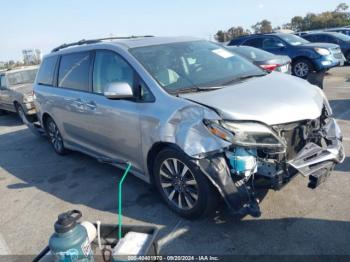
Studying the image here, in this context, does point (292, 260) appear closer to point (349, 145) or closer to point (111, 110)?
point (111, 110)

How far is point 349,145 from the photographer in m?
4.96

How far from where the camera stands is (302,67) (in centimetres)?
1152

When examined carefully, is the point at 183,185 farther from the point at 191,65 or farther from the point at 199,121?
the point at 191,65

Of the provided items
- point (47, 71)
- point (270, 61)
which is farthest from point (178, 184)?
point (270, 61)

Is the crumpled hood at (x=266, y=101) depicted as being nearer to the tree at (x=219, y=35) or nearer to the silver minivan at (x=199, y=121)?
the silver minivan at (x=199, y=121)

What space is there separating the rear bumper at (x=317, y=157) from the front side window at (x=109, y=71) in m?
1.89

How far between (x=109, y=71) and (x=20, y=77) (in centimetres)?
782

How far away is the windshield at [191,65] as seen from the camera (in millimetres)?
3635

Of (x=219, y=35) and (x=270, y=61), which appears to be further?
(x=219, y=35)

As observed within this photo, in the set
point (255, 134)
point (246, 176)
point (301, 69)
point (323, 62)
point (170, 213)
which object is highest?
point (255, 134)

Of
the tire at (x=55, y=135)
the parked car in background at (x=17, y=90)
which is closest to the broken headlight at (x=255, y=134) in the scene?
the tire at (x=55, y=135)

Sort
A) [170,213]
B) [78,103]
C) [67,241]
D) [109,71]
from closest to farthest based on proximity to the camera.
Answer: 1. [67,241]
2. [170,213]
3. [109,71]
4. [78,103]

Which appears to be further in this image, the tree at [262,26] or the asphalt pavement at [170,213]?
the tree at [262,26]

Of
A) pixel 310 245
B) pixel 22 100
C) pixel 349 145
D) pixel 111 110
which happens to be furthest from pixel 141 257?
pixel 22 100
